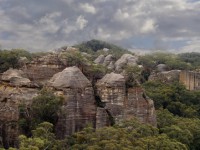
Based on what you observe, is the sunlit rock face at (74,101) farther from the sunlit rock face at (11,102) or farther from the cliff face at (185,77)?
the cliff face at (185,77)

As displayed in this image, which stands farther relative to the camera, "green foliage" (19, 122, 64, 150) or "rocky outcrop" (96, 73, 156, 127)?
"rocky outcrop" (96, 73, 156, 127)

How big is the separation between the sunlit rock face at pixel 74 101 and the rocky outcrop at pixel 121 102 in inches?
39.6

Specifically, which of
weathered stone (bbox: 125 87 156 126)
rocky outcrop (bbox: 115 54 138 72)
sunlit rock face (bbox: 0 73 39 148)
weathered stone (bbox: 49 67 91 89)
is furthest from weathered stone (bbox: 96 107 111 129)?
rocky outcrop (bbox: 115 54 138 72)

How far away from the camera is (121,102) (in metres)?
31.8

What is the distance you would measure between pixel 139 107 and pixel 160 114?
22.5ft

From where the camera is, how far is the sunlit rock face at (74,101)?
29.3 meters

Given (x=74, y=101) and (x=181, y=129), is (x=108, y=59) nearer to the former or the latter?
(x=181, y=129)

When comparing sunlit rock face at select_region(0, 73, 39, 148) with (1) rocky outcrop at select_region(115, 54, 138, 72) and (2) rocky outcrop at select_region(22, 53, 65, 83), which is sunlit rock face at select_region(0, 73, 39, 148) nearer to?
(2) rocky outcrop at select_region(22, 53, 65, 83)

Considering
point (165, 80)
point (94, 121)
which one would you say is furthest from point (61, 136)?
point (165, 80)

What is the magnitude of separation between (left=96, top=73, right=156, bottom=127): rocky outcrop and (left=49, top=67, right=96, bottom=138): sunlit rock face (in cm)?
101

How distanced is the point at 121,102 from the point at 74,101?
3.90 meters

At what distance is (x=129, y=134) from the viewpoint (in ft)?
85.8

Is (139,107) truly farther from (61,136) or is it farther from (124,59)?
(124,59)

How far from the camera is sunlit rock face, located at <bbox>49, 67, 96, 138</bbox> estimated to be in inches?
1154
